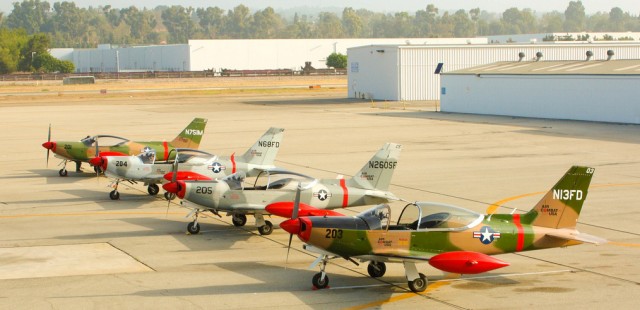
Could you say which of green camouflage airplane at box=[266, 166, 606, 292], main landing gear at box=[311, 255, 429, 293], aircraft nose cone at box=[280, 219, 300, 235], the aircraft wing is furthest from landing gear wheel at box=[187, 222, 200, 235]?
the aircraft wing

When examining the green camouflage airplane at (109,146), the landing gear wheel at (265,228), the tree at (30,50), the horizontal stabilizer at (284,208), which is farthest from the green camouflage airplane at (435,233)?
the tree at (30,50)

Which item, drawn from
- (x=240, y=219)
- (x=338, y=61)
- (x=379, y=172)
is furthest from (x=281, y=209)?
(x=338, y=61)

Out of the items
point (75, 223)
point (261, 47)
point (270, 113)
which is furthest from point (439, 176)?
point (261, 47)

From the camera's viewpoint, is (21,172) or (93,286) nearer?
(93,286)

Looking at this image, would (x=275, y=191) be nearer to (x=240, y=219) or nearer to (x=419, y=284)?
(x=240, y=219)

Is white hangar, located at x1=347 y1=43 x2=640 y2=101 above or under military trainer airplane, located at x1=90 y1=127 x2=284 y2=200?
above

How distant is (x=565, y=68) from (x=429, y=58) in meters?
22.4

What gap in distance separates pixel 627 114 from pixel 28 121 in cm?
4057

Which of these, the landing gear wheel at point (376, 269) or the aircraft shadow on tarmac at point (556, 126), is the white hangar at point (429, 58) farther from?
the landing gear wheel at point (376, 269)

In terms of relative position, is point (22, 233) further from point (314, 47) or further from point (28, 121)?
point (314, 47)

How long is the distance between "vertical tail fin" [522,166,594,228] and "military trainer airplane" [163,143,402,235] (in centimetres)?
590

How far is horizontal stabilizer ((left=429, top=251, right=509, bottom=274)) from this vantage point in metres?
16.1

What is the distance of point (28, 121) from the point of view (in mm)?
65938

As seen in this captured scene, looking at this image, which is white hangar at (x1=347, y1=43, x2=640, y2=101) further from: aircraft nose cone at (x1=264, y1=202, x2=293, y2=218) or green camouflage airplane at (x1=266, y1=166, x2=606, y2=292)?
green camouflage airplane at (x1=266, y1=166, x2=606, y2=292)
